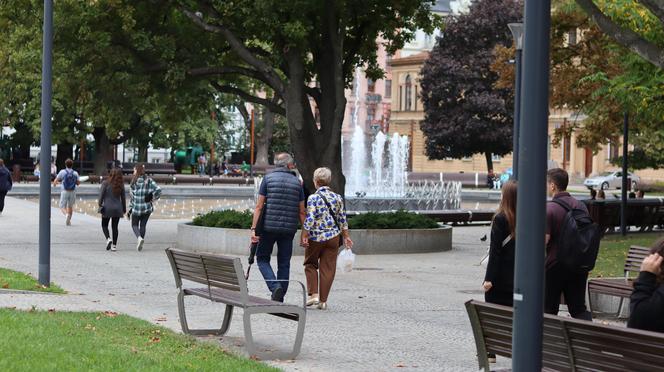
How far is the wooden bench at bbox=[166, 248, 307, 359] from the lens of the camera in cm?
1112

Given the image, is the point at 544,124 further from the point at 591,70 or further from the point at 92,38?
the point at 591,70

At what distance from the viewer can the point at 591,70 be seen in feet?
108

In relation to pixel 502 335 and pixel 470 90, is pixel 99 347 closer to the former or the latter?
pixel 502 335

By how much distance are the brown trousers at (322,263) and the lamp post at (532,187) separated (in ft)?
28.6

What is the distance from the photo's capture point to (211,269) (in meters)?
12.0

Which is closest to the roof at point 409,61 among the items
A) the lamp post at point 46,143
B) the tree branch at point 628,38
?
the lamp post at point 46,143

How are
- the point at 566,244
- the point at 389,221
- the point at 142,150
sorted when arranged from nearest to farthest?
the point at 566,244, the point at 389,221, the point at 142,150

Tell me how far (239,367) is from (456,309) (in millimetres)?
5977

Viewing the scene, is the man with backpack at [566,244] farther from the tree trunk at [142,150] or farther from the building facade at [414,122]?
the building facade at [414,122]

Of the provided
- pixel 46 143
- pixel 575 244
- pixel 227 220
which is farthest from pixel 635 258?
pixel 227 220

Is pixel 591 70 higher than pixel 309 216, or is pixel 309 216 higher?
pixel 591 70

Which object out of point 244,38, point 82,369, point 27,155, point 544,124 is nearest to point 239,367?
point 82,369

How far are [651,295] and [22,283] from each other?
10538mm

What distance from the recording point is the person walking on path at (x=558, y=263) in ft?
35.7
